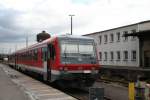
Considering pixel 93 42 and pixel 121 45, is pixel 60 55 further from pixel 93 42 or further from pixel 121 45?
pixel 121 45

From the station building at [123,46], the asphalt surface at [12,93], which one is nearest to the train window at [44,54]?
the asphalt surface at [12,93]

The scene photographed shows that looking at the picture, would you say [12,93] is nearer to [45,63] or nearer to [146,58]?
[45,63]

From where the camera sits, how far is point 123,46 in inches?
2218

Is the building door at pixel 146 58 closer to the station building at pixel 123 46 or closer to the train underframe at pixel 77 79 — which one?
the station building at pixel 123 46

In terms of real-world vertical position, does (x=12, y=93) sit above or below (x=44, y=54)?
below

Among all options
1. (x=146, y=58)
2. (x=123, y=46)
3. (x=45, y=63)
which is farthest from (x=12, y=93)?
(x=123, y=46)

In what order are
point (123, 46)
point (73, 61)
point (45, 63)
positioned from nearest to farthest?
point (73, 61)
point (45, 63)
point (123, 46)

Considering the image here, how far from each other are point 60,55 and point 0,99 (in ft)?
14.1

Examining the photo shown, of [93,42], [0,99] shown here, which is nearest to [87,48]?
[93,42]

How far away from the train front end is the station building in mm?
26459

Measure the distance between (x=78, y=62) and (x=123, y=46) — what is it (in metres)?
39.1

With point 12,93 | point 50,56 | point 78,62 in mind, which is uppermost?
point 50,56

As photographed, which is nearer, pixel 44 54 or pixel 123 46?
pixel 44 54

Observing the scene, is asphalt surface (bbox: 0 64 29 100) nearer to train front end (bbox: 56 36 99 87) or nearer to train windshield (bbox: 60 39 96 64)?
train front end (bbox: 56 36 99 87)
